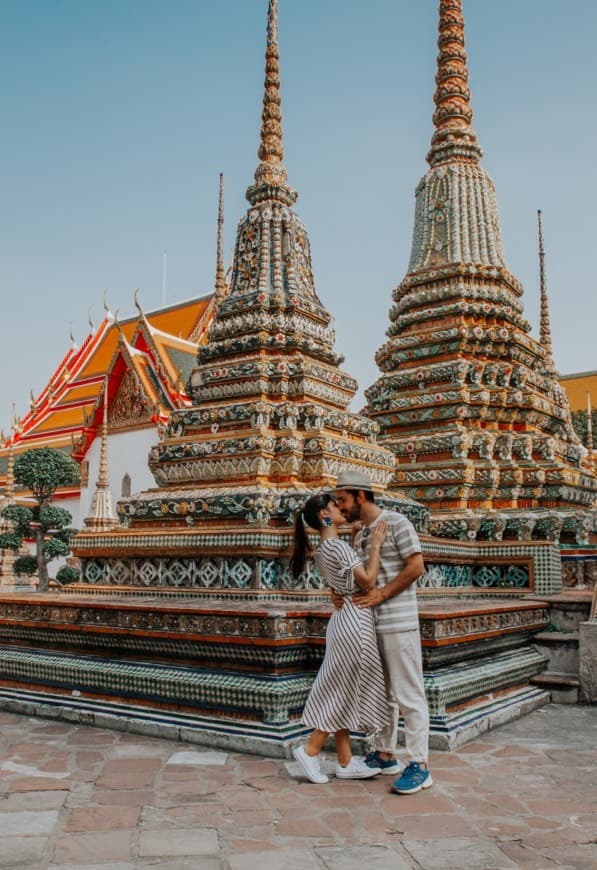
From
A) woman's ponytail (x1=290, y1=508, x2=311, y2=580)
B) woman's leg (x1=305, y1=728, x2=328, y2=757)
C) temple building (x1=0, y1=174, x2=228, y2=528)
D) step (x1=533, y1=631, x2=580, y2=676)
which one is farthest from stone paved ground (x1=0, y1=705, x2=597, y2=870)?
temple building (x1=0, y1=174, x2=228, y2=528)

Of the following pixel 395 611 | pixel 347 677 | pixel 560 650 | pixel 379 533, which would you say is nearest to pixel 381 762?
pixel 347 677

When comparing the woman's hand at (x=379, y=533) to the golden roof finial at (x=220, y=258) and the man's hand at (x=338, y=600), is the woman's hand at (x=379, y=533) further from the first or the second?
the golden roof finial at (x=220, y=258)

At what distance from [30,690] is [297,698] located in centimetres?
196

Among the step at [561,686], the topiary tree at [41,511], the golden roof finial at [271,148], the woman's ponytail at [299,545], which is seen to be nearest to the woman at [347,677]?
the woman's ponytail at [299,545]

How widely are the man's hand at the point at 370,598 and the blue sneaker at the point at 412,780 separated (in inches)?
26.4

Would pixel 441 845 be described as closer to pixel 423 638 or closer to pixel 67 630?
pixel 423 638

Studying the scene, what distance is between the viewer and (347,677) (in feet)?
12.2

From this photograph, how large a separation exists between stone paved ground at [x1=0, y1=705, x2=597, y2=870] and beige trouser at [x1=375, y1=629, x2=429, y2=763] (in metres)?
0.23

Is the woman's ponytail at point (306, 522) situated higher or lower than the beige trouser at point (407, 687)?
higher

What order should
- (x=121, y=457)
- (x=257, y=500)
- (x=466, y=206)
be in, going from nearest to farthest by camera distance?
(x=257, y=500), (x=466, y=206), (x=121, y=457)

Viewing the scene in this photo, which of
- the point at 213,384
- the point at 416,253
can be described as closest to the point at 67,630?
the point at 213,384

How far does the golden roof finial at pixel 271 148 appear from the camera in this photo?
827cm

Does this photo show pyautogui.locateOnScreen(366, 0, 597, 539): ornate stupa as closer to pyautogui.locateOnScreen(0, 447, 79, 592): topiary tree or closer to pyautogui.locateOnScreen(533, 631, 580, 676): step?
pyautogui.locateOnScreen(533, 631, 580, 676): step

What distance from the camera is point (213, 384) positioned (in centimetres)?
742
